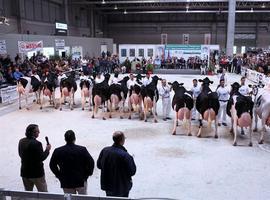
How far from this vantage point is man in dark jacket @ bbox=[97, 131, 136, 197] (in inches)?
165

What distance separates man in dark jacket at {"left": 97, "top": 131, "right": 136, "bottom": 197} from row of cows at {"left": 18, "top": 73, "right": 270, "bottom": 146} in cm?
536

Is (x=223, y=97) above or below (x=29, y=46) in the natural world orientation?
below

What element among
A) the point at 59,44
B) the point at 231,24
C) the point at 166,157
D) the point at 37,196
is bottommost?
the point at 166,157

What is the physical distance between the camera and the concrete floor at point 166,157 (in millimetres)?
6332

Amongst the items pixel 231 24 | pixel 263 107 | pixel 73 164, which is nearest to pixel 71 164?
pixel 73 164

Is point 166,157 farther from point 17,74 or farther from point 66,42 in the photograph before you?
point 66,42

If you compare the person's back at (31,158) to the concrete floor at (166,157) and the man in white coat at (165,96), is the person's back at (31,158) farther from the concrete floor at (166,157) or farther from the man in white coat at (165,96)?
the man in white coat at (165,96)

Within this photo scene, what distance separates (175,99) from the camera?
1016 cm

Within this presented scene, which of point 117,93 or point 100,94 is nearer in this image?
point 100,94

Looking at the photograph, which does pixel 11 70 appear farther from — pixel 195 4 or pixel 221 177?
pixel 195 4

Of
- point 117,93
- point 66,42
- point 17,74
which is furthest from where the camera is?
point 66,42

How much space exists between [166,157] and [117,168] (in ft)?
13.2

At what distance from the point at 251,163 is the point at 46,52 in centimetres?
1816

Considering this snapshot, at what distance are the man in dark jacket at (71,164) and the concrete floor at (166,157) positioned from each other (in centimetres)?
182
